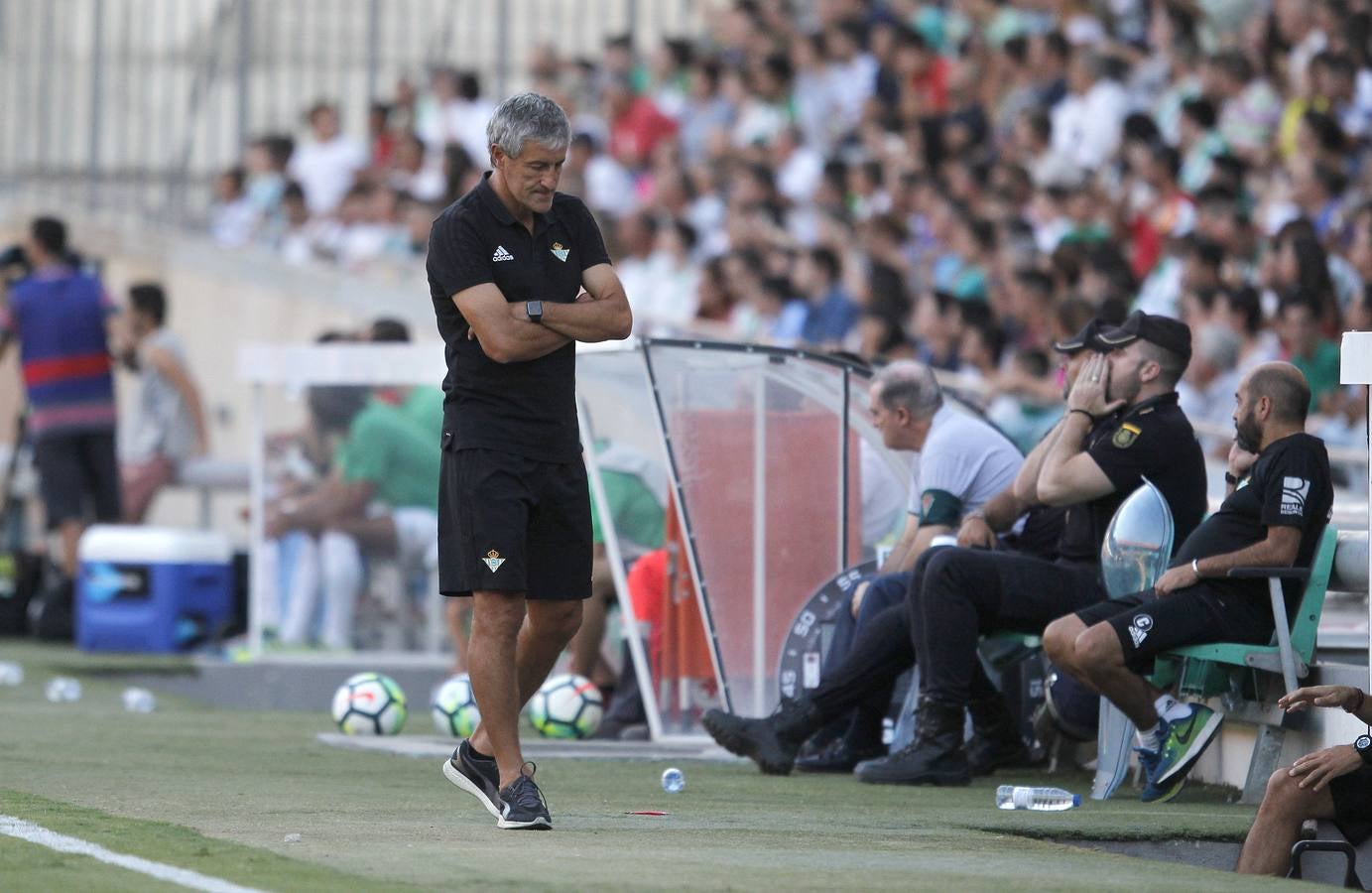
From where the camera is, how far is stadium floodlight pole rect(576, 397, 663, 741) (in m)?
10.9

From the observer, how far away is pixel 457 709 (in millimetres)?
10602

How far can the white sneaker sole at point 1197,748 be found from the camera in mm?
8398

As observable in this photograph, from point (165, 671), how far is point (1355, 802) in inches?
358

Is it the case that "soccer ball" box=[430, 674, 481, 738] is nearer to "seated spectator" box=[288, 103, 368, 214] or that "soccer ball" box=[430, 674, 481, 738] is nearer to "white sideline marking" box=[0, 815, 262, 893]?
"white sideline marking" box=[0, 815, 262, 893]

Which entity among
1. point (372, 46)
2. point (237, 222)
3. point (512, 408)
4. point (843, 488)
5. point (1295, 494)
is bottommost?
point (843, 488)

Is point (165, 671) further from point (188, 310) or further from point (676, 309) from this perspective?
point (188, 310)

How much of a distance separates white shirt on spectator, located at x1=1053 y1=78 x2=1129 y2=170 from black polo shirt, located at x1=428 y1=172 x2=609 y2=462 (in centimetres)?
960

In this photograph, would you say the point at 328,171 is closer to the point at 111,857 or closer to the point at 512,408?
the point at 512,408

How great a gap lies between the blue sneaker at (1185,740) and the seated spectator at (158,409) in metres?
10.0

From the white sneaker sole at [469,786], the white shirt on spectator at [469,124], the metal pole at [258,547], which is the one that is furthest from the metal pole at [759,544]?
the white shirt on spectator at [469,124]

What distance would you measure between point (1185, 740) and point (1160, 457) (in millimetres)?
1030

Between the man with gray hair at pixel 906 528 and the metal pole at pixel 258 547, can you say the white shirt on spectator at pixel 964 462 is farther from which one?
the metal pole at pixel 258 547

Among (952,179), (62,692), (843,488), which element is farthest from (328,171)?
(843,488)

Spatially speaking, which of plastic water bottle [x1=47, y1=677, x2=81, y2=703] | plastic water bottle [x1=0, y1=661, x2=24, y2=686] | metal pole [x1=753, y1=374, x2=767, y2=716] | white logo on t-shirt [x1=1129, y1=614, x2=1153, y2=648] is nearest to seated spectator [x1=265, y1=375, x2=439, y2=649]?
plastic water bottle [x1=47, y1=677, x2=81, y2=703]
